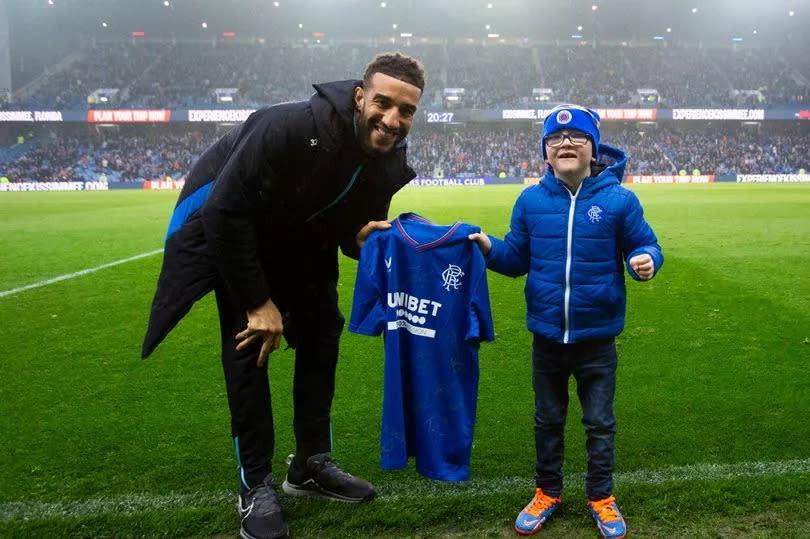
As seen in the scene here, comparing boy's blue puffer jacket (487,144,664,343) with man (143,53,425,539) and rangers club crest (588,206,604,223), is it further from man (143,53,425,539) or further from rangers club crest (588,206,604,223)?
man (143,53,425,539)

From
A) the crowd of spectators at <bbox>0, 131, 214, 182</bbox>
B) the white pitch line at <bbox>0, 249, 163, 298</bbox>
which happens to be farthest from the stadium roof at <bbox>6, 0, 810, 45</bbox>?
the white pitch line at <bbox>0, 249, 163, 298</bbox>

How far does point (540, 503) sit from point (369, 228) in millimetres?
1367

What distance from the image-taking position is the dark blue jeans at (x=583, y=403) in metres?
2.57

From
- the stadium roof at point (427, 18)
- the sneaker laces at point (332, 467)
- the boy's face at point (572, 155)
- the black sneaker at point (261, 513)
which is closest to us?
the black sneaker at point (261, 513)

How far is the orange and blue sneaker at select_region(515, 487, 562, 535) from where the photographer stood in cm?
249

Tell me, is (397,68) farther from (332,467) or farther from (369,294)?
(332,467)

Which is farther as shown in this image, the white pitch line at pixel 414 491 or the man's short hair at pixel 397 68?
the white pitch line at pixel 414 491

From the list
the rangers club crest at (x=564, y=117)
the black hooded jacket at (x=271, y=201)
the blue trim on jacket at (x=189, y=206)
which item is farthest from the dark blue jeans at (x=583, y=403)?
the blue trim on jacket at (x=189, y=206)

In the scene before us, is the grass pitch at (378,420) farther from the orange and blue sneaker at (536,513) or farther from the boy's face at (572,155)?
the boy's face at (572,155)

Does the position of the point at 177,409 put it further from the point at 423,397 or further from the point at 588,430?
the point at 588,430

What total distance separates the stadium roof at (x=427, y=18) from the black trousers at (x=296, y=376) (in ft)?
153

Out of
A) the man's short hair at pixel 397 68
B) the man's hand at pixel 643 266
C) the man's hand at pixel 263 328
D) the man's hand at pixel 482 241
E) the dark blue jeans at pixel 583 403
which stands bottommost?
the dark blue jeans at pixel 583 403

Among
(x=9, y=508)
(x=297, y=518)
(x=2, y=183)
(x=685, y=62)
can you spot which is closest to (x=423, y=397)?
(x=297, y=518)

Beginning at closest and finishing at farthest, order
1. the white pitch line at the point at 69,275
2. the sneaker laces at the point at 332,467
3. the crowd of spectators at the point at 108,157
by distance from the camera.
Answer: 1. the sneaker laces at the point at 332,467
2. the white pitch line at the point at 69,275
3. the crowd of spectators at the point at 108,157
